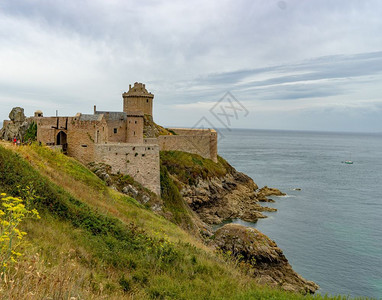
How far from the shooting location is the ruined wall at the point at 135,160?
24.3m

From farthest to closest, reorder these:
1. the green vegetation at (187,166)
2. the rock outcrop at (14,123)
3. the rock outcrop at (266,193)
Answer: the rock outcrop at (266,193) < the green vegetation at (187,166) < the rock outcrop at (14,123)

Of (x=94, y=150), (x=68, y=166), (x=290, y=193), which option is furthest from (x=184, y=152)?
(x=68, y=166)

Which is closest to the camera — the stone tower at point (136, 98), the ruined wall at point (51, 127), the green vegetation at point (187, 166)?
the ruined wall at point (51, 127)

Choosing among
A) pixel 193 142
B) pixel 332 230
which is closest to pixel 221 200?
pixel 193 142

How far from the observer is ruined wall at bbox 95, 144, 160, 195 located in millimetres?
24312

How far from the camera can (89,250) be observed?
9.20 m

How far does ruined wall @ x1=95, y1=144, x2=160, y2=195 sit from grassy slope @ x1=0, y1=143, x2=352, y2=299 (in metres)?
10.8

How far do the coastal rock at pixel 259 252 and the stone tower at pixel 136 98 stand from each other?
27307 mm

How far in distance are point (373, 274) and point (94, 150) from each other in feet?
81.5

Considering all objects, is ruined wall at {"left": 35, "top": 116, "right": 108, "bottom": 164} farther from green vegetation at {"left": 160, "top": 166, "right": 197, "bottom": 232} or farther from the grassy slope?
the grassy slope

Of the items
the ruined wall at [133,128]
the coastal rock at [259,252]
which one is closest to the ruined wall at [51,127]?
the ruined wall at [133,128]

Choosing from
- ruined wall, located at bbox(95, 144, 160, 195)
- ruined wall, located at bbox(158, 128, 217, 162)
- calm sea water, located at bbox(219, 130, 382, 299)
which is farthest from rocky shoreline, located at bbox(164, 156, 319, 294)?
ruined wall, located at bbox(95, 144, 160, 195)

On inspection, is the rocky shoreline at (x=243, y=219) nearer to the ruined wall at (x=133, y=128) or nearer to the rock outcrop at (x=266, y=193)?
the rock outcrop at (x=266, y=193)

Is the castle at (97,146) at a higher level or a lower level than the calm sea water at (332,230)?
higher
